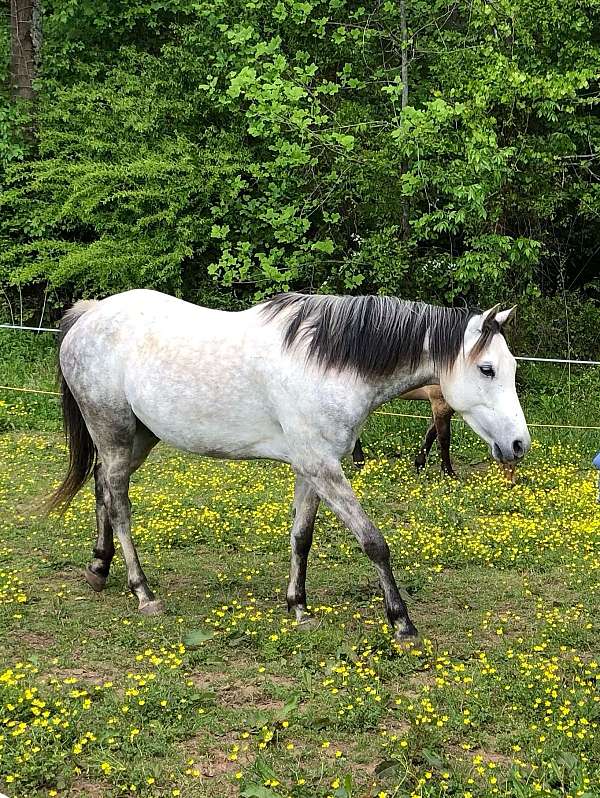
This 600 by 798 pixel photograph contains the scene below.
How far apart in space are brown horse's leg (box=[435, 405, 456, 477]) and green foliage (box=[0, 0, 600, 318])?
284 cm

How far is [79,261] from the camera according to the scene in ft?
40.7

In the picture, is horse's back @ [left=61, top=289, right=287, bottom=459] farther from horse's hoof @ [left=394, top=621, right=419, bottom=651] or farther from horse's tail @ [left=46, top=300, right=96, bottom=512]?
horse's hoof @ [left=394, top=621, right=419, bottom=651]

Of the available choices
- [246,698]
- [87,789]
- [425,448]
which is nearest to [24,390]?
[425,448]

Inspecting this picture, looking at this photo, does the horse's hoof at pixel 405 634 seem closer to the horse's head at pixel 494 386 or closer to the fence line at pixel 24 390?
the horse's head at pixel 494 386

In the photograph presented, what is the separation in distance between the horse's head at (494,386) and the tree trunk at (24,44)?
11.9 meters

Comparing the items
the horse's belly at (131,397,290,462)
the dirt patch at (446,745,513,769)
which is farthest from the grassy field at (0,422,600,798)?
the horse's belly at (131,397,290,462)

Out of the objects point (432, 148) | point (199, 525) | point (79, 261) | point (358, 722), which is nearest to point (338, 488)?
point (358, 722)

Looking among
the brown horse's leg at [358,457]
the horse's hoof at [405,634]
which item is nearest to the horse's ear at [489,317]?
the horse's hoof at [405,634]

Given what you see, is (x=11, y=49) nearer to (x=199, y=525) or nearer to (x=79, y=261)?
(x=79, y=261)

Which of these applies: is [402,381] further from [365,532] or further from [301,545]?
[301,545]

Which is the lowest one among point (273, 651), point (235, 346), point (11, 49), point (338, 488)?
point (273, 651)

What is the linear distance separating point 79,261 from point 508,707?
977 centimetres

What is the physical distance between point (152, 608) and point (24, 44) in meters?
11.8

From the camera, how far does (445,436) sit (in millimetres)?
8875
